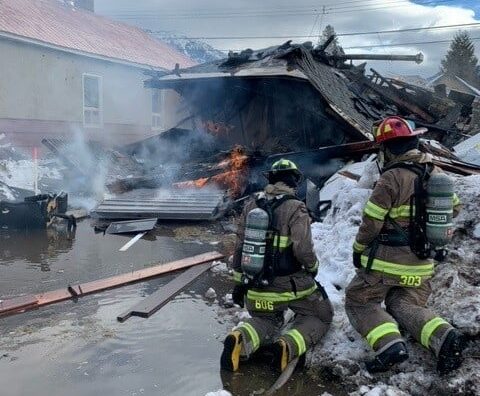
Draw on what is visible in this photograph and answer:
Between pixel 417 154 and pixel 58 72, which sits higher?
pixel 58 72

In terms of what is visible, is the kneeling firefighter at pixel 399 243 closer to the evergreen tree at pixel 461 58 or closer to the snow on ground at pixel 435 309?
the snow on ground at pixel 435 309

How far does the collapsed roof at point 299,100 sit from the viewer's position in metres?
11.0

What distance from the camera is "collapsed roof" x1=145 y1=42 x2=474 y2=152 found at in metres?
11.0

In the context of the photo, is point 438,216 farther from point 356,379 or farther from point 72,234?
point 72,234

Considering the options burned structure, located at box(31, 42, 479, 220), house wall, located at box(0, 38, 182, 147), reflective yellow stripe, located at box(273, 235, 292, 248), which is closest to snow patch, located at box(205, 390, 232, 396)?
reflective yellow stripe, located at box(273, 235, 292, 248)

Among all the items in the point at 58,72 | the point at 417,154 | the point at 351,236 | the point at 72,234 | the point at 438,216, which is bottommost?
the point at 72,234

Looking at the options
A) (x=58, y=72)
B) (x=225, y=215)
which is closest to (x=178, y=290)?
(x=225, y=215)

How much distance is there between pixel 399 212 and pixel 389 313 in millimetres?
828

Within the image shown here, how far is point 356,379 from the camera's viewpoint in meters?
3.39

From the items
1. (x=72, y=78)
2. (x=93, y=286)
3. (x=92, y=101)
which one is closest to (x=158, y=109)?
(x=92, y=101)

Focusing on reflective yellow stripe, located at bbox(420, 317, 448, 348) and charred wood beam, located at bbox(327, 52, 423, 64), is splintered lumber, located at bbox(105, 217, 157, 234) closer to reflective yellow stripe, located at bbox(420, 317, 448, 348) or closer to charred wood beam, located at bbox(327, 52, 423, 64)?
reflective yellow stripe, located at bbox(420, 317, 448, 348)

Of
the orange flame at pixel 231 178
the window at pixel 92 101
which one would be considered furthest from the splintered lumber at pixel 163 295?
the window at pixel 92 101

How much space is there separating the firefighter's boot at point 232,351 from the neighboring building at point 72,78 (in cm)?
1293

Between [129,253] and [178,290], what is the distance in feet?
6.23
